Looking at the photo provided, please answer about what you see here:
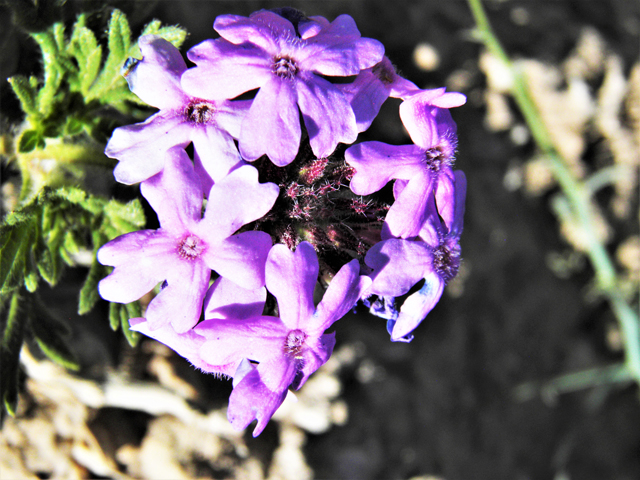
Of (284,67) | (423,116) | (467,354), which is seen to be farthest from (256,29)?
(467,354)

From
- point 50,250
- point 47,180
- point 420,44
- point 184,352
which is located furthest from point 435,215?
point 420,44

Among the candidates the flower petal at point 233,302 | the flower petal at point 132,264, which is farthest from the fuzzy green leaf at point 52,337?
the flower petal at point 233,302

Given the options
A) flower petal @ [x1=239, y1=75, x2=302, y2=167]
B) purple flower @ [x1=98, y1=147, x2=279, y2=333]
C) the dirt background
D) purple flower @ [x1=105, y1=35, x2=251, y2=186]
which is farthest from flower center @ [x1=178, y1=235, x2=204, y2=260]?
the dirt background

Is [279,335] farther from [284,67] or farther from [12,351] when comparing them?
[12,351]

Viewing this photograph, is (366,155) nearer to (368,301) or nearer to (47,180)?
(368,301)

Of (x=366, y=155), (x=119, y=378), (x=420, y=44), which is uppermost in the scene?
(x=366, y=155)

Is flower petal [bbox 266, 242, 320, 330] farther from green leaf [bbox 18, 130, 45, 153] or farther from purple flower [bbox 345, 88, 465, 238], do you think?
green leaf [bbox 18, 130, 45, 153]

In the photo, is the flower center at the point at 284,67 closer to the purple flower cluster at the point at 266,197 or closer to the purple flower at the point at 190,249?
the purple flower cluster at the point at 266,197
